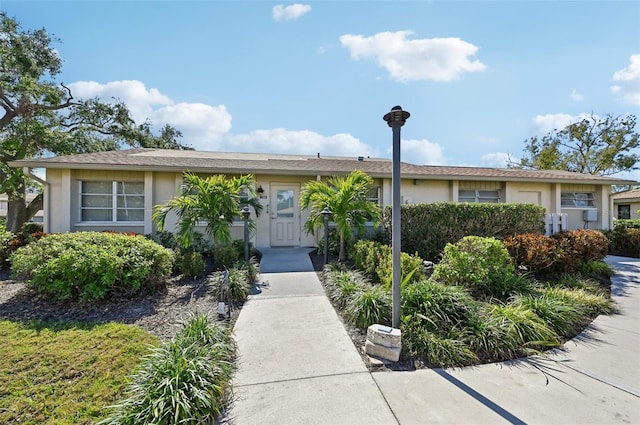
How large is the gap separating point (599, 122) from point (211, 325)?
32268 mm

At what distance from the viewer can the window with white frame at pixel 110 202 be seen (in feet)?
27.8

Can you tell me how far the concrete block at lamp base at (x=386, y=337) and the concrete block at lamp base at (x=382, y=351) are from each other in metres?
0.03

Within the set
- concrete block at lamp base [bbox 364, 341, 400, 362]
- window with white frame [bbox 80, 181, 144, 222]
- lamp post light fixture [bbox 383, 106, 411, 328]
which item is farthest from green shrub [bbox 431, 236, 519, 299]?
window with white frame [bbox 80, 181, 144, 222]

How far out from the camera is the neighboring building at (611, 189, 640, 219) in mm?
16327

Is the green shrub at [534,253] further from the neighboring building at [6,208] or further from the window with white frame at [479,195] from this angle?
the neighboring building at [6,208]

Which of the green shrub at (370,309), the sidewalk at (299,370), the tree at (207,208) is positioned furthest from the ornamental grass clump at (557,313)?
the tree at (207,208)

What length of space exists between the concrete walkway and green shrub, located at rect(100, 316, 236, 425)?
0.66 feet

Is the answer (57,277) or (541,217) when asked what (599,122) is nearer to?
(541,217)

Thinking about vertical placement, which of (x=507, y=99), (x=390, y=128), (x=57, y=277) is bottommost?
(x=57, y=277)

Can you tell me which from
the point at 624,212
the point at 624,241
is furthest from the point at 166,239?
the point at 624,212

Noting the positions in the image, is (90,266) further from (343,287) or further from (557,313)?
(557,313)

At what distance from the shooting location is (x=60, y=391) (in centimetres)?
245

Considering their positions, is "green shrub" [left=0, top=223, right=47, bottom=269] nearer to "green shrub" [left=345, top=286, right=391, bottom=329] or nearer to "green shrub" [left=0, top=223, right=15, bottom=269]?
"green shrub" [left=0, top=223, right=15, bottom=269]

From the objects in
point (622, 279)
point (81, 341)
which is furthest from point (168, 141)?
point (622, 279)
